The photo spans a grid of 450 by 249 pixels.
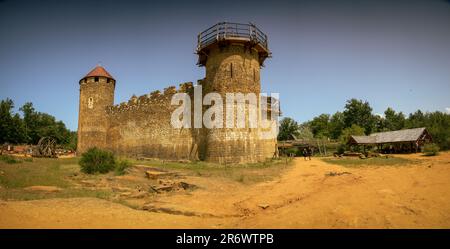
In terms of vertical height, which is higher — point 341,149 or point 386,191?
point 341,149

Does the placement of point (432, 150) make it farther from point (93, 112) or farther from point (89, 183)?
point (93, 112)

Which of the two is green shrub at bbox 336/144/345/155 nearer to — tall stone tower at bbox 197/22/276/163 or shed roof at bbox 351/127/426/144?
shed roof at bbox 351/127/426/144

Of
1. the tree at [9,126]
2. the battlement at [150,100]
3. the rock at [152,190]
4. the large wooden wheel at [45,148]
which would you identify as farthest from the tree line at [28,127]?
the rock at [152,190]

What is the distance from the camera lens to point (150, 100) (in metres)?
23.9

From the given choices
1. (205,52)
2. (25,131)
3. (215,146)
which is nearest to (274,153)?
(215,146)

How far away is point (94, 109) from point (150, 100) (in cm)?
859

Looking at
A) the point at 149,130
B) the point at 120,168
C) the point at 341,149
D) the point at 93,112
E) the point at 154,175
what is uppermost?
the point at 93,112

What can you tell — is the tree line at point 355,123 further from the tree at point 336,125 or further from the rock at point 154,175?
the rock at point 154,175

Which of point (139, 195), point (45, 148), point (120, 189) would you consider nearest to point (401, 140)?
point (139, 195)

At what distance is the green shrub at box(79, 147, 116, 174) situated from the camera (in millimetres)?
15148

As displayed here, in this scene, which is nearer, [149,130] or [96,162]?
[96,162]

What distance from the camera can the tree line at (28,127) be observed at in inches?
1759

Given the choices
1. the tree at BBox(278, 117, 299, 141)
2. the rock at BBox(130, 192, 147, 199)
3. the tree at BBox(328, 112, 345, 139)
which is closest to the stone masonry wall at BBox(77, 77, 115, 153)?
the rock at BBox(130, 192, 147, 199)
